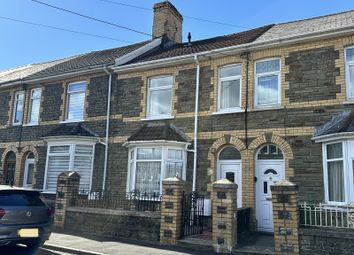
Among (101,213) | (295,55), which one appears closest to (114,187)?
(101,213)

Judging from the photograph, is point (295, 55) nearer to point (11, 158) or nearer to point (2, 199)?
point (2, 199)

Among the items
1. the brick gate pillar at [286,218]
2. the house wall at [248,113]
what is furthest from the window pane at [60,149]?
the brick gate pillar at [286,218]

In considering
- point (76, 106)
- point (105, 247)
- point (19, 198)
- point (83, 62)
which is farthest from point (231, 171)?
point (83, 62)

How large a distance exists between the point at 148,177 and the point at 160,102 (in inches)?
119

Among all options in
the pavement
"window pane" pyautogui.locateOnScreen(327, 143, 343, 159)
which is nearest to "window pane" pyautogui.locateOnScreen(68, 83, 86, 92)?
the pavement

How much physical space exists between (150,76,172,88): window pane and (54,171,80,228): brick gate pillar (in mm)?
4754

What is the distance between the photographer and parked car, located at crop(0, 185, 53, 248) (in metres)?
7.51

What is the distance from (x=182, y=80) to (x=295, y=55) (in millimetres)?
4129

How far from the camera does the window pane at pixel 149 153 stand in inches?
503

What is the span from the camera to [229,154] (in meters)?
12.2

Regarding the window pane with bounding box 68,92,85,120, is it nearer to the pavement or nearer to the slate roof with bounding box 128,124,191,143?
the slate roof with bounding box 128,124,191,143

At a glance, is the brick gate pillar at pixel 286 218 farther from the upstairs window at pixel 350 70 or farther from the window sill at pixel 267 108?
the upstairs window at pixel 350 70

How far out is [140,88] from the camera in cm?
1435

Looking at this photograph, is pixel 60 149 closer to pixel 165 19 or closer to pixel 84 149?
pixel 84 149
